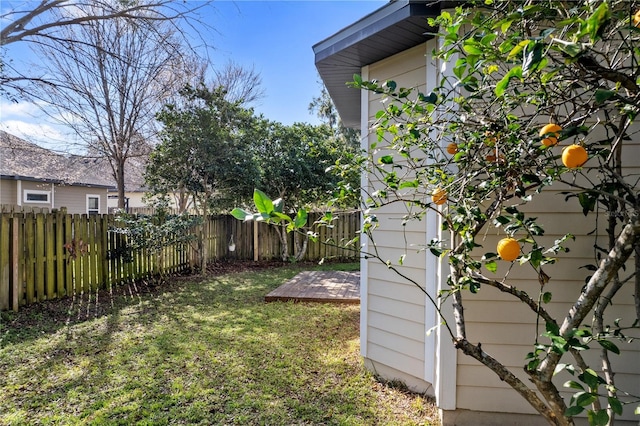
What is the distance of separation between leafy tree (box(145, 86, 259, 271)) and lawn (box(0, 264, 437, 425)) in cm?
314

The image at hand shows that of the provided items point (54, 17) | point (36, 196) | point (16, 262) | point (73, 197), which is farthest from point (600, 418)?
point (73, 197)

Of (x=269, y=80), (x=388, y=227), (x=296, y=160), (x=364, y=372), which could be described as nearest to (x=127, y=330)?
(x=364, y=372)

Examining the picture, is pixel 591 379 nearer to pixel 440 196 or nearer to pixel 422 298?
pixel 440 196

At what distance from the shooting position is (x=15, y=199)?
33.1 ft

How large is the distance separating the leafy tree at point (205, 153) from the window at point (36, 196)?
635cm

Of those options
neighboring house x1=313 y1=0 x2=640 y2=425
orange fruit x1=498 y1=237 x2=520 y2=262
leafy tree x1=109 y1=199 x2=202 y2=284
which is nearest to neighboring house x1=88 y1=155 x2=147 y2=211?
leafy tree x1=109 y1=199 x2=202 y2=284

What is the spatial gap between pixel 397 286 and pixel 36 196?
509 inches

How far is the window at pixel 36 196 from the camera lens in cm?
1040

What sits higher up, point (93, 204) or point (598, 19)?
point (598, 19)

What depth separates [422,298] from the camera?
2418mm

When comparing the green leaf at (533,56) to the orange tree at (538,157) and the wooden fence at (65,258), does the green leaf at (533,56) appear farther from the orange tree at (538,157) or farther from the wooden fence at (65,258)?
the wooden fence at (65,258)

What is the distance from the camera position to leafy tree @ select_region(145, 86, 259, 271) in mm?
6609

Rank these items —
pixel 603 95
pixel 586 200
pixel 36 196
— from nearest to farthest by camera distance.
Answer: pixel 603 95
pixel 586 200
pixel 36 196

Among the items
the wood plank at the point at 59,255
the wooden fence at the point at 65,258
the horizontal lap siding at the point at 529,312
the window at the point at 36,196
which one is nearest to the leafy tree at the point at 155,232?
the wooden fence at the point at 65,258
